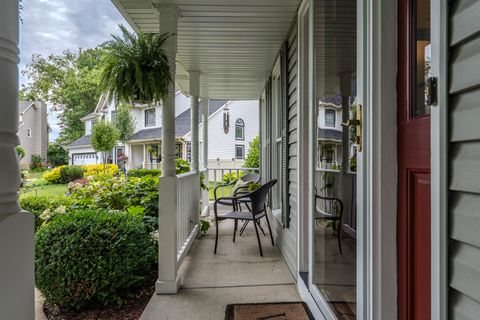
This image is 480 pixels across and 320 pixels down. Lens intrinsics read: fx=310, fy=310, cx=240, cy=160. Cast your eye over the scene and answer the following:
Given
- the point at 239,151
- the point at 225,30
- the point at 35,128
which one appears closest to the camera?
the point at 225,30

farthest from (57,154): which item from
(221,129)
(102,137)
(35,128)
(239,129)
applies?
(102,137)

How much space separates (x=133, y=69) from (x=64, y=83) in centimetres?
2233

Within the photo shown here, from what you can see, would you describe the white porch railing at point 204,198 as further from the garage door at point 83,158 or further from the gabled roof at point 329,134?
the garage door at point 83,158

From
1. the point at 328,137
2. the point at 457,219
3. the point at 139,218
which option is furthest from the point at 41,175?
the point at 457,219

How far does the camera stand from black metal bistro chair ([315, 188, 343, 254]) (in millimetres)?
1792

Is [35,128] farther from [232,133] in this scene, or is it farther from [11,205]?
[11,205]

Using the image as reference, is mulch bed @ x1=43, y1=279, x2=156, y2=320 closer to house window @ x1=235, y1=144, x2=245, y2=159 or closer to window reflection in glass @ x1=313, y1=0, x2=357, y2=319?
window reflection in glass @ x1=313, y1=0, x2=357, y2=319

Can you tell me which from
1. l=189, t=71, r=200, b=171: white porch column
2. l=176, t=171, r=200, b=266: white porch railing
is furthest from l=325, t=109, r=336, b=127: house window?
l=189, t=71, r=200, b=171: white porch column

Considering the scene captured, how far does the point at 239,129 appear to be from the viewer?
52.3 feet

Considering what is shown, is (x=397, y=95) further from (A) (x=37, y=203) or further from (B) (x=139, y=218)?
(A) (x=37, y=203)

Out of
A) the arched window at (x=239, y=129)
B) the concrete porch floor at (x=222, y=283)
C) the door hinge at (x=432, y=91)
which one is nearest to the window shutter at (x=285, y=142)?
the concrete porch floor at (x=222, y=283)

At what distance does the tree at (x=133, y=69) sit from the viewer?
7.43ft

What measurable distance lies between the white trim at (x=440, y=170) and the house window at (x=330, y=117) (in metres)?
1.08

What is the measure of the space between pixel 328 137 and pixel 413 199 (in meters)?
0.93
